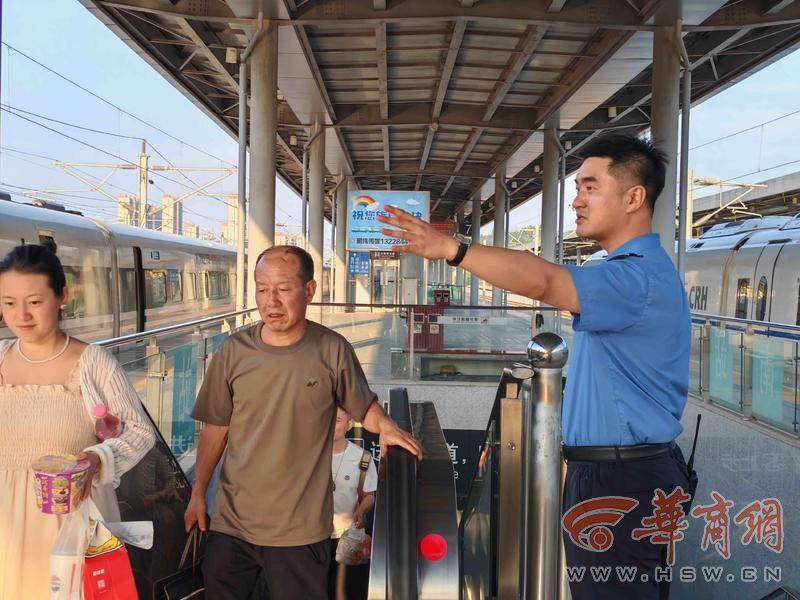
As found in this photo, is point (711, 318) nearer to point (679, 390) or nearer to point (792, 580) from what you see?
point (792, 580)

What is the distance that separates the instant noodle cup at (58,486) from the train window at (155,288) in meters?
14.7

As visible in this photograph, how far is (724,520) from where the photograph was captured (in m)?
3.88

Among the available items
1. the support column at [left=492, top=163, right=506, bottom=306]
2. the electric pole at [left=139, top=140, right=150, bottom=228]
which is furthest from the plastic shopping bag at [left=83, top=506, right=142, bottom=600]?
the electric pole at [left=139, top=140, right=150, bottom=228]

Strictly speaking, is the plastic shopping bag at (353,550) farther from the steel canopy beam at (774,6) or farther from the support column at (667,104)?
the steel canopy beam at (774,6)

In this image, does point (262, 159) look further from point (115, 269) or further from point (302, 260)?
point (302, 260)

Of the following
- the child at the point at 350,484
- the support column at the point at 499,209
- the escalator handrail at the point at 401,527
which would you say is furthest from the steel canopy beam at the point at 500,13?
the support column at the point at 499,209

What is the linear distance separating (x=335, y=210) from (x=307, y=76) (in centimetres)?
1576

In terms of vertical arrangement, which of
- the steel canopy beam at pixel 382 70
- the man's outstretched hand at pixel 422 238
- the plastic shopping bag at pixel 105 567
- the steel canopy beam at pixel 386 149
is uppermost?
the steel canopy beam at pixel 386 149

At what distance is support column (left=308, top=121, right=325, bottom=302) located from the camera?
61.2 feet

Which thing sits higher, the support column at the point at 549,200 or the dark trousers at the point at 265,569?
the support column at the point at 549,200

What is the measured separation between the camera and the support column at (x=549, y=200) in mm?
19109

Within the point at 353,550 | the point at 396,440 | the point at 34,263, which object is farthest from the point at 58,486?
the point at 353,550

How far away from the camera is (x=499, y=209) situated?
26656 mm

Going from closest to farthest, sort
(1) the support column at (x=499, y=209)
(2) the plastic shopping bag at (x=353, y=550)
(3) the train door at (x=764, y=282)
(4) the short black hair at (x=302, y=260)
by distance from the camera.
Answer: (4) the short black hair at (x=302, y=260)
(2) the plastic shopping bag at (x=353, y=550)
(3) the train door at (x=764, y=282)
(1) the support column at (x=499, y=209)
